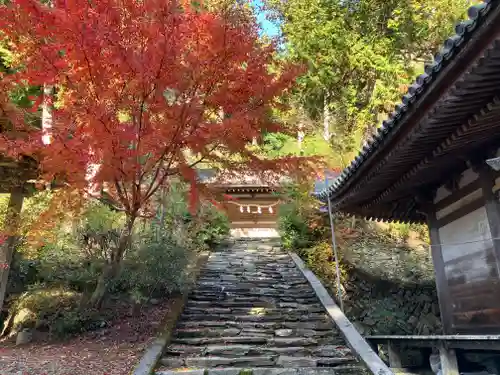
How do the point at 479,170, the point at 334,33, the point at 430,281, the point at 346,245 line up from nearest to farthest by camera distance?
the point at 479,170 < the point at 430,281 < the point at 346,245 < the point at 334,33

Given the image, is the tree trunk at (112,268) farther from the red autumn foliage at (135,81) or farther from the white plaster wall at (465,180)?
the white plaster wall at (465,180)

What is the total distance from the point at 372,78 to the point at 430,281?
10205mm

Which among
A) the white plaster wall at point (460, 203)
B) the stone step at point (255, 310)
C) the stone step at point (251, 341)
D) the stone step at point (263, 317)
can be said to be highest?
the white plaster wall at point (460, 203)

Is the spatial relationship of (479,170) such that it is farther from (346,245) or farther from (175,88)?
(346,245)

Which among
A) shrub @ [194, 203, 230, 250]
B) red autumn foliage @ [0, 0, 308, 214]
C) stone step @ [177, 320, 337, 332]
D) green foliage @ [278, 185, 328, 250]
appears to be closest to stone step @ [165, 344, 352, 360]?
stone step @ [177, 320, 337, 332]

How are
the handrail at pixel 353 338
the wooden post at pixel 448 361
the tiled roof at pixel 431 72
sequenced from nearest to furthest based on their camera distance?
the tiled roof at pixel 431 72 < the handrail at pixel 353 338 < the wooden post at pixel 448 361

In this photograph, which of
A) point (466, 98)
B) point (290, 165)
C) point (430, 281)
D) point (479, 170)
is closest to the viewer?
point (466, 98)

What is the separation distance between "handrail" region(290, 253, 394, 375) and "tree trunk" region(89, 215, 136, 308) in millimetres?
4234

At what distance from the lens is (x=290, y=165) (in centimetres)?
753

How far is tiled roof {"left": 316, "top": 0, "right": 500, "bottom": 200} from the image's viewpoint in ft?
11.9

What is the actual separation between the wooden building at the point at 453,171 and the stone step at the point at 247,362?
2.89m

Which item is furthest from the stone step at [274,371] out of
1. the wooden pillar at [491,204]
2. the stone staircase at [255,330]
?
the wooden pillar at [491,204]

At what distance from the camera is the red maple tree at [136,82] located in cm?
596

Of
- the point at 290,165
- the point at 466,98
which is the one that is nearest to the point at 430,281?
the point at 290,165
